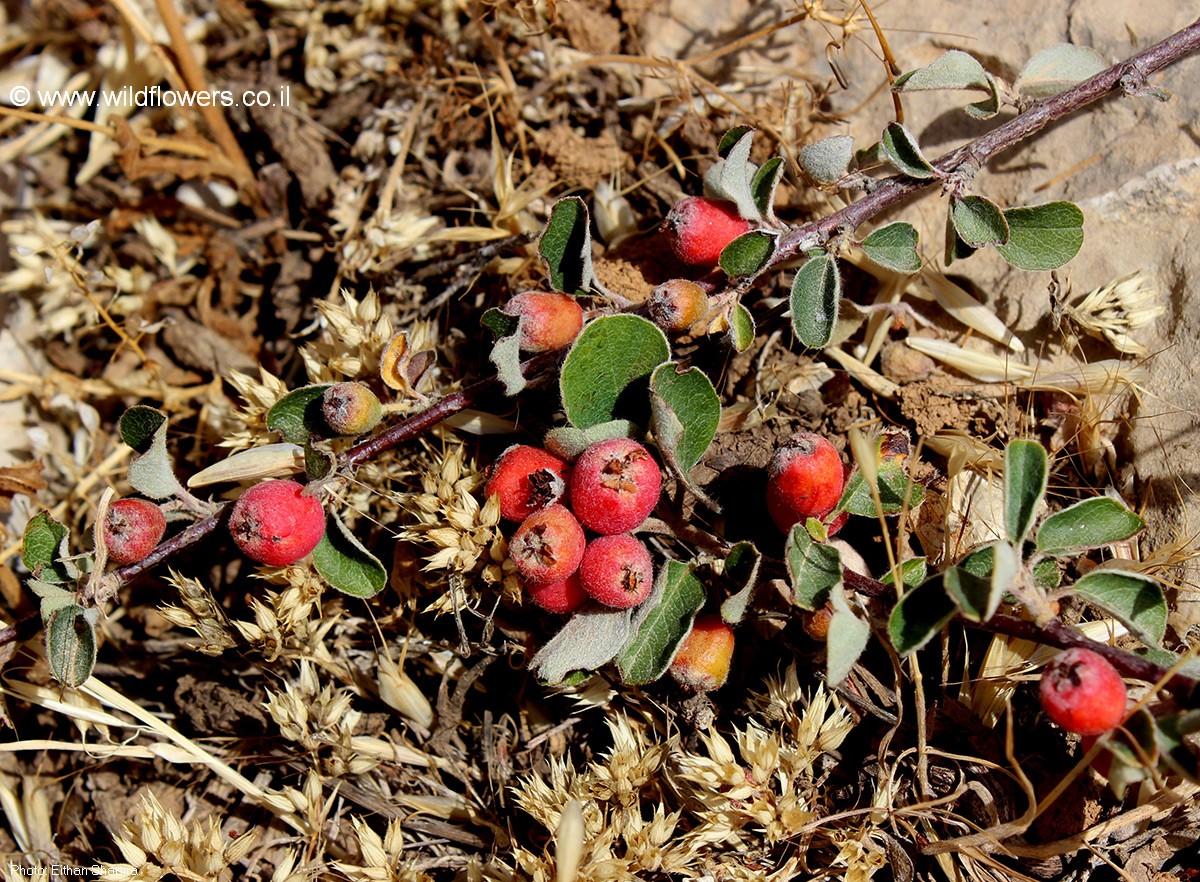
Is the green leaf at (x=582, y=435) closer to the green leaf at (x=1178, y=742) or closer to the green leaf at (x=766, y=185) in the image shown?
the green leaf at (x=766, y=185)

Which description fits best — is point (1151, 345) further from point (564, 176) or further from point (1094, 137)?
point (564, 176)

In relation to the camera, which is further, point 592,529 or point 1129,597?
point 592,529

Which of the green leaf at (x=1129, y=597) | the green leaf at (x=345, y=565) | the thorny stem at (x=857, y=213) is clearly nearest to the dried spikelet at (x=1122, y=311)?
the thorny stem at (x=857, y=213)

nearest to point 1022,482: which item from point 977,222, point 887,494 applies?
point 887,494

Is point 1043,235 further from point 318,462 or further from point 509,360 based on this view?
point 318,462

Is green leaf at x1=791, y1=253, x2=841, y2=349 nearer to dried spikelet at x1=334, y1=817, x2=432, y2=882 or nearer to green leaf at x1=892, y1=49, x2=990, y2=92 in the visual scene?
green leaf at x1=892, y1=49, x2=990, y2=92

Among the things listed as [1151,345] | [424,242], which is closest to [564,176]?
[424,242]

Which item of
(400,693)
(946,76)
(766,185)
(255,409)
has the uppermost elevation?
(946,76)
